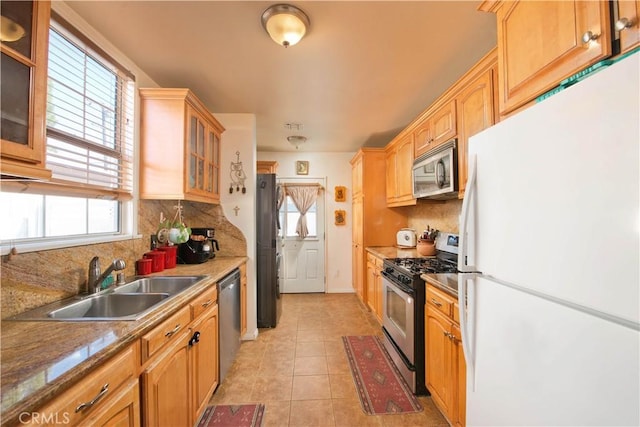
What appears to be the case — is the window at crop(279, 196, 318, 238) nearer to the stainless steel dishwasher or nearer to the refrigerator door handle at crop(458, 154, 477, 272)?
the stainless steel dishwasher

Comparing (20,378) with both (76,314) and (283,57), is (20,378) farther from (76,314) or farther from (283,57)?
(283,57)

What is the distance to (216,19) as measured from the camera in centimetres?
153

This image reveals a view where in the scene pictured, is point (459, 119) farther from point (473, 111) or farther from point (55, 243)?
point (55, 243)

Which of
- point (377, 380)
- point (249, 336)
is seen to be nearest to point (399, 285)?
point (377, 380)

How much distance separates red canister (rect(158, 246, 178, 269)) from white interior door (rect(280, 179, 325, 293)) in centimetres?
250

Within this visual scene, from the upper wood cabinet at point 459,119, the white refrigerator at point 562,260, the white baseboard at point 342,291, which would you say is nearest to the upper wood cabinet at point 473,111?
the upper wood cabinet at point 459,119

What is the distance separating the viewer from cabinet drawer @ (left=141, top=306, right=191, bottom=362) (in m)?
1.08

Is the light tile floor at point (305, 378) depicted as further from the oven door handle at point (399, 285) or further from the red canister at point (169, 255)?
the red canister at point (169, 255)

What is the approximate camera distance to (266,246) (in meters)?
3.11

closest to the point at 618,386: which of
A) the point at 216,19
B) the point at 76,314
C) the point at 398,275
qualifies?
the point at 398,275

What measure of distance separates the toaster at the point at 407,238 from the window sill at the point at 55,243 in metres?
2.93

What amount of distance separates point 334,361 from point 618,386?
7.12ft

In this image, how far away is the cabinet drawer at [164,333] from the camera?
3.54 feet

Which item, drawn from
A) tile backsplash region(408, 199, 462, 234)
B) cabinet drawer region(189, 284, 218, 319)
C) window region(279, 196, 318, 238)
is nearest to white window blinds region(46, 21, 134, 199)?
cabinet drawer region(189, 284, 218, 319)
